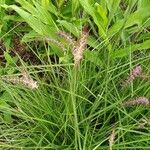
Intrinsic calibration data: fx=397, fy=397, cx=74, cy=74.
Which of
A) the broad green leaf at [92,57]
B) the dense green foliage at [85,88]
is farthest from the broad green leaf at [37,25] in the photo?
the broad green leaf at [92,57]

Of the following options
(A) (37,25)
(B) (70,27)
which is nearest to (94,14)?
(B) (70,27)

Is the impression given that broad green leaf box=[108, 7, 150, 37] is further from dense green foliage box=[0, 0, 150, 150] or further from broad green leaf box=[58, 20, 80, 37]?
broad green leaf box=[58, 20, 80, 37]

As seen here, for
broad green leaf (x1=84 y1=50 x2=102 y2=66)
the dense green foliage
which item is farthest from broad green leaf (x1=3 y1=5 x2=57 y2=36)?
broad green leaf (x1=84 y1=50 x2=102 y2=66)

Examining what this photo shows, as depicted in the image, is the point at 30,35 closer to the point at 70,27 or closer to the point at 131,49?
the point at 70,27

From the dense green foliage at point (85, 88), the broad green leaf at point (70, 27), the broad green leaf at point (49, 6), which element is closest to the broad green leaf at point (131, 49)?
the dense green foliage at point (85, 88)

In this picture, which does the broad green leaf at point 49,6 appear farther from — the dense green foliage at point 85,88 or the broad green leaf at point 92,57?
the broad green leaf at point 92,57

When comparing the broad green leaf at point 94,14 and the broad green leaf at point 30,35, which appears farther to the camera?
the broad green leaf at point 30,35

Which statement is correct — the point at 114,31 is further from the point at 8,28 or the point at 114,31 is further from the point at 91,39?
the point at 8,28

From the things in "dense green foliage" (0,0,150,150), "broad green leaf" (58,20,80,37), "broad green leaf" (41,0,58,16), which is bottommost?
"dense green foliage" (0,0,150,150)

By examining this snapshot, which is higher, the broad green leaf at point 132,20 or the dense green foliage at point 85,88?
the broad green leaf at point 132,20

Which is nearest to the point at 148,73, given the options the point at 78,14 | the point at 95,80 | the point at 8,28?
the point at 95,80

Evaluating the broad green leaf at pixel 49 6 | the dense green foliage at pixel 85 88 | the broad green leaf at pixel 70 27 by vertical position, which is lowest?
the dense green foliage at pixel 85 88
